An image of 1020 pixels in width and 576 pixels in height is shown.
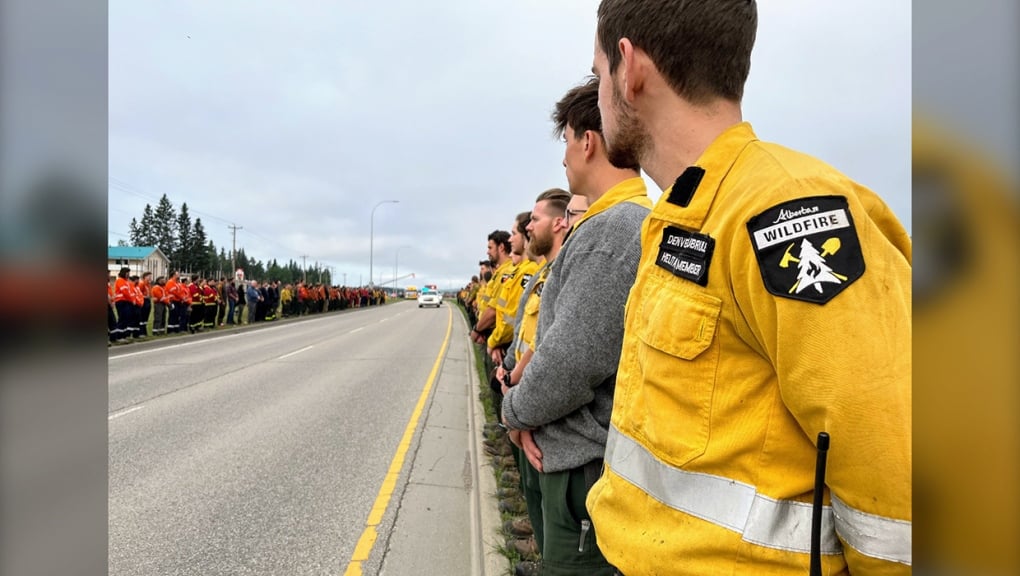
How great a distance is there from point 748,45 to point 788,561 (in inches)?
39.3

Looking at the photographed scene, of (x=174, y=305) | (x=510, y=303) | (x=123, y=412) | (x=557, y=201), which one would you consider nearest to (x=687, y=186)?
(x=557, y=201)

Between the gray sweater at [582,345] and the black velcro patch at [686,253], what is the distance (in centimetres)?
80

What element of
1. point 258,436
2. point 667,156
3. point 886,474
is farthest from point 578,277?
point 258,436

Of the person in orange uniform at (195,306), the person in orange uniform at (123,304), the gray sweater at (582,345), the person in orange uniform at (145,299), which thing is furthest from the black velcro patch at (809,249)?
the person in orange uniform at (195,306)

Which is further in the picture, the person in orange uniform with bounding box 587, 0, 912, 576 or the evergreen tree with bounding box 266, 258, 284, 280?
the evergreen tree with bounding box 266, 258, 284, 280

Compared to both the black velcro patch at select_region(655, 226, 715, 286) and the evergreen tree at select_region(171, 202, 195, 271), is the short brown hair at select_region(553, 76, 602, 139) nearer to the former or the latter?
the black velcro patch at select_region(655, 226, 715, 286)

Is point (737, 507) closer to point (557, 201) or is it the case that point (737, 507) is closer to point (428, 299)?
point (557, 201)

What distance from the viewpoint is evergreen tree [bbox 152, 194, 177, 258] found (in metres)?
90.0

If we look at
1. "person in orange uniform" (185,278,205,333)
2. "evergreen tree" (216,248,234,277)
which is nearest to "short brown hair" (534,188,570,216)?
"person in orange uniform" (185,278,205,333)

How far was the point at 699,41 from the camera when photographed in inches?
47.8

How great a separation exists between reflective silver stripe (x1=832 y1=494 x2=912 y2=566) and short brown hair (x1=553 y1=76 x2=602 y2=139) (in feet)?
5.78

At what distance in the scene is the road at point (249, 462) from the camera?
396 centimetres

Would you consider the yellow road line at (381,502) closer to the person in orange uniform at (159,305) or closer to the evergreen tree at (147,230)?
the person in orange uniform at (159,305)
